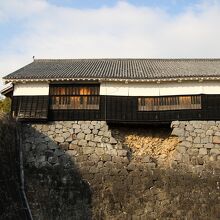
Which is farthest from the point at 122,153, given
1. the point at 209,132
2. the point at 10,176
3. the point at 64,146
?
the point at 10,176

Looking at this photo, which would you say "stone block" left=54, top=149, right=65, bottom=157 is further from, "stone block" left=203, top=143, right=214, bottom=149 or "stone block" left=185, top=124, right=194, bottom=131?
"stone block" left=203, top=143, right=214, bottom=149

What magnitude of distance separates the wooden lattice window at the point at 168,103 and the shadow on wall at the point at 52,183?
4031mm

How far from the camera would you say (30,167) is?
16594mm

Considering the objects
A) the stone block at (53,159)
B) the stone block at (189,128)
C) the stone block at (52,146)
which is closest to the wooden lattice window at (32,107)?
the stone block at (52,146)

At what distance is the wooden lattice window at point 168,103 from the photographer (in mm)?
17547

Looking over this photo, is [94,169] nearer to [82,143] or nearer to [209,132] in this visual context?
[82,143]

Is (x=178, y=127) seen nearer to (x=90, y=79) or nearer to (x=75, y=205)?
(x=90, y=79)

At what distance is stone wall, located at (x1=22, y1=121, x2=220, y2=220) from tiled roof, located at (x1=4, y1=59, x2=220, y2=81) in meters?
2.20

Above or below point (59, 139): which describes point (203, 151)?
below

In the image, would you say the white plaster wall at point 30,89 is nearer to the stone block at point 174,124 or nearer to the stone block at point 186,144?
the stone block at point 174,124

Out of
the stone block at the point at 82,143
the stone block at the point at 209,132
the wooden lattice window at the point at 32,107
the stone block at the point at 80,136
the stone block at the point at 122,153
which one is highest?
the wooden lattice window at the point at 32,107

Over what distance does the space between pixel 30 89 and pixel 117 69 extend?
4406 millimetres

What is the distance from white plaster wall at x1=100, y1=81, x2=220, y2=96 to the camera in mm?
A: 17625

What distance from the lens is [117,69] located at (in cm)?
1972
